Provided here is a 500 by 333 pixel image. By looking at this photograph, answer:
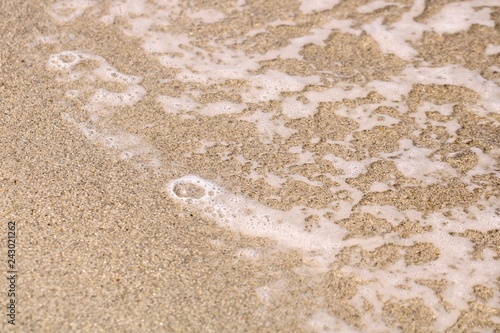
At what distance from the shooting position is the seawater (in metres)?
2.01

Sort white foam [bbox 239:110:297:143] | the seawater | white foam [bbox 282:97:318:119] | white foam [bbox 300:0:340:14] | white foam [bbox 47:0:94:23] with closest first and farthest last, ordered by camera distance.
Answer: the seawater → white foam [bbox 239:110:297:143] → white foam [bbox 282:97:318:119] → white foam [bbox 47:0:94:23] → white foam [bbox 300:0:340:14]

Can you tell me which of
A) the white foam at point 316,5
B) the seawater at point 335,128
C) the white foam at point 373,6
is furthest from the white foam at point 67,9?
the white foam at point 373,6

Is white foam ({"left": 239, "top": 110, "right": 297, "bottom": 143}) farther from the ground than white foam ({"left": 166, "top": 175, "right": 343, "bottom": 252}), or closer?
closer

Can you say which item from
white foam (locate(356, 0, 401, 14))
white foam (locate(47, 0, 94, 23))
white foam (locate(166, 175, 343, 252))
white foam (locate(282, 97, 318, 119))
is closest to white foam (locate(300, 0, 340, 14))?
white foam (locate(356, 0, 401, 14))

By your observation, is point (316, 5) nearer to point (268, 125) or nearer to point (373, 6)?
point (373, 6)

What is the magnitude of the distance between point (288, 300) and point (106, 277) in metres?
0.50

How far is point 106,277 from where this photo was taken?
187cm

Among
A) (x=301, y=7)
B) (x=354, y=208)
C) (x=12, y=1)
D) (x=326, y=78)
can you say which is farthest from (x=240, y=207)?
(x=12, y=1)

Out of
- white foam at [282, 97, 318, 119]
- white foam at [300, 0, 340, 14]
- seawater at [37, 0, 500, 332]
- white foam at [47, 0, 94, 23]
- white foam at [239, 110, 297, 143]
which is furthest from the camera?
white foam at [300, 0, 340, 14]

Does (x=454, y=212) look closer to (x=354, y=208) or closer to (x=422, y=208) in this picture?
(x=422, y=208)

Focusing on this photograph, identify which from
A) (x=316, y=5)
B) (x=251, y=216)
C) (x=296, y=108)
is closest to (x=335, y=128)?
(x=296, y=108)

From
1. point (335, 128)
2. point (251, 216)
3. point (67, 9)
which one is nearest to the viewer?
point (251, 216)

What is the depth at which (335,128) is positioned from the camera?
2.53m

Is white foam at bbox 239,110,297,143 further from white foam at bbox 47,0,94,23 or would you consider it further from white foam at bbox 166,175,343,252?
white foam at bbox 47,0,94,23
